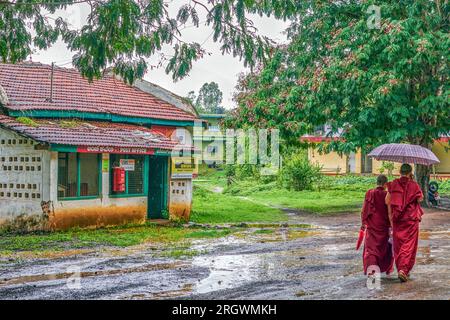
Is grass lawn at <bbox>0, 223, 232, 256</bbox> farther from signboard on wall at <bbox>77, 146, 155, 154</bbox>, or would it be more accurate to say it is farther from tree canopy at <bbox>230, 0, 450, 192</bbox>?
tree canopy at <bbox>230, 0, 450, 192</bbox>

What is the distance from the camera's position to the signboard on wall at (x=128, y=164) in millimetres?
18734

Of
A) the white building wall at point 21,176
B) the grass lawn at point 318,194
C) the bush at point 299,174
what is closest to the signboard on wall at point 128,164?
the white building wall at point 21,176

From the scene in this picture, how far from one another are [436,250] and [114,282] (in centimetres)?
705

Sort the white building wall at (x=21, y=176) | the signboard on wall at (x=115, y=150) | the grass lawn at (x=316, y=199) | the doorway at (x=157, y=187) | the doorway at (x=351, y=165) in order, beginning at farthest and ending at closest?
the doorway at (x=351, y=165)
the grass lawn at (x=316, y=199)
the doorway at (x=157, y=187)
the signboard on wall at (x=115, y=150)
the white building wall at (x=21, y=176)

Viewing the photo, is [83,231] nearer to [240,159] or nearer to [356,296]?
[356,296]

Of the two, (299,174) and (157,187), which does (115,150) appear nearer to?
(157,187)

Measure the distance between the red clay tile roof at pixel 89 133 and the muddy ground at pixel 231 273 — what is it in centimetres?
400

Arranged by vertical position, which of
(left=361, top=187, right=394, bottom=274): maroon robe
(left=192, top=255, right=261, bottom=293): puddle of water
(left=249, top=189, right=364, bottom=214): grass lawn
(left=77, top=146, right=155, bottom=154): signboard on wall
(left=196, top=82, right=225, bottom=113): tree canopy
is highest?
(left=196, top=82, right=225, bottom=113): tree canopy

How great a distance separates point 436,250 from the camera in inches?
527

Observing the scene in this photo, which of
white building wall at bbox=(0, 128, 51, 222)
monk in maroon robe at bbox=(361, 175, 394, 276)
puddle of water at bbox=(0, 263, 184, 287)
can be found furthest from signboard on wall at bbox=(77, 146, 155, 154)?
monk in maroon robe at bbox=(361, 175, 394, 276)

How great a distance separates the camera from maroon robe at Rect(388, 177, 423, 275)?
9609 mm

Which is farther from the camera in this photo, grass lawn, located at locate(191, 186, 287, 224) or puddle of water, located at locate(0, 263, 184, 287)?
grass lawn, located at locate(191, 186, 287, 224)

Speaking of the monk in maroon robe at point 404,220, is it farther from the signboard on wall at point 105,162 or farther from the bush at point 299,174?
the bush at point 299,174

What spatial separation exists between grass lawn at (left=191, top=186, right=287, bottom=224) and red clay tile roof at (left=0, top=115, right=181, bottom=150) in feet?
10.3
